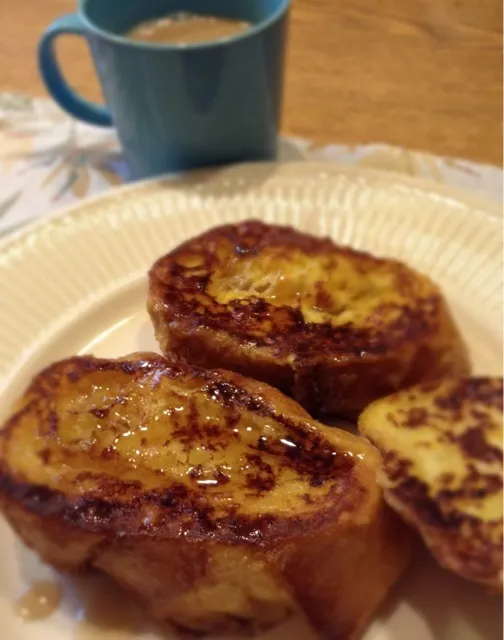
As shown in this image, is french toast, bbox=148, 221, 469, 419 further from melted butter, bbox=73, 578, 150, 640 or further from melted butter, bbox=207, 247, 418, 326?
melted butter, bbox=73, 578, 150, 640

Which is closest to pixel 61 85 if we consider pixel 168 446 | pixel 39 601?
pixel 168 446

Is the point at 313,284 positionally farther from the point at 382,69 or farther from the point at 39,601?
the point at 382,69

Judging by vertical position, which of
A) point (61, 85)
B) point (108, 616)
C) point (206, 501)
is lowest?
point (108, 616)

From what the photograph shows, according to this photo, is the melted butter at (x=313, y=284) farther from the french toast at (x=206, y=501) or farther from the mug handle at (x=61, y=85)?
the mug handle at (x=61, y=85)

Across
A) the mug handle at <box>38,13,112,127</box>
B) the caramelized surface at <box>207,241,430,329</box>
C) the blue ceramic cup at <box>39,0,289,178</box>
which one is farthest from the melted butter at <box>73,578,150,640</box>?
the mug handle at <box>38,13,112,127</box>

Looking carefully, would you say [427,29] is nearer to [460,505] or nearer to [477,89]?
[477,89]

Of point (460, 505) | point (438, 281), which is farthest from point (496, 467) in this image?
point (438, 281)

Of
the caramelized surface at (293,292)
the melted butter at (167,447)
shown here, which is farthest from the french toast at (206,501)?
the caramelized surface at (293,292)

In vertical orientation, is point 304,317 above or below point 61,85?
below
